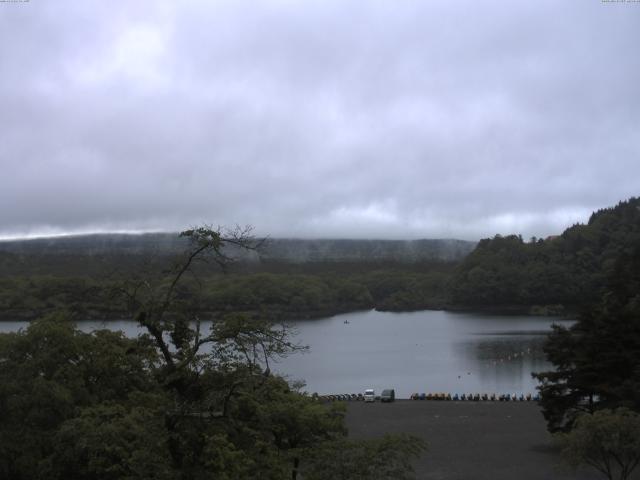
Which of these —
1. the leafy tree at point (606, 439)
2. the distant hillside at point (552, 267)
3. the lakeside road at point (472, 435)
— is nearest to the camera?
the leafy tree at point (606, 439)

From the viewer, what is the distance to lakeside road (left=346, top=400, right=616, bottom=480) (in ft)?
68.5

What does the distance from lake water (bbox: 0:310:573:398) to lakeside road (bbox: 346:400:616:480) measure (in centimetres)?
533

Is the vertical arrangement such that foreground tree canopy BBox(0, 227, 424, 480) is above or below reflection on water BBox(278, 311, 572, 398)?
above

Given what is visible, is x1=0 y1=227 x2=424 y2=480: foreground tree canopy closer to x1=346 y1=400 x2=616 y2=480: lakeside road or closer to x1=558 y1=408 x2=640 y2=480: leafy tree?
x1=558 y1=408 x2=640 y2=480: leafy tree

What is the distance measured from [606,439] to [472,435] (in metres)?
11.0

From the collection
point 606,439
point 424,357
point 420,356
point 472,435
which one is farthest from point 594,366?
point 420,356

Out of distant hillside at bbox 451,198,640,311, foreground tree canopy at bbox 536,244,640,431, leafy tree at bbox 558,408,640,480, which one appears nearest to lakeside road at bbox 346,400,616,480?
leafy tree at bbox 558,408,640,480

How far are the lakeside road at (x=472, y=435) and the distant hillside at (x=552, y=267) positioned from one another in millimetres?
90161

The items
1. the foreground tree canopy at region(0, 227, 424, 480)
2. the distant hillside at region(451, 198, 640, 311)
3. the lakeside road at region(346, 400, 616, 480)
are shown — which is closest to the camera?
the foreground tree canopy at region(0, 227, 424, 480)

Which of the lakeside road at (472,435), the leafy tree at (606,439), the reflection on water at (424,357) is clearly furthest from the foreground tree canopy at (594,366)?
the reflection on water at (424,357)

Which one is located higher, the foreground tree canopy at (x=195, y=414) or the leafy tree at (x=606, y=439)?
the foreground tree canopy at (x=195, y=414)

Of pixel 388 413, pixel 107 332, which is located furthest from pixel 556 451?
pixel 107 332

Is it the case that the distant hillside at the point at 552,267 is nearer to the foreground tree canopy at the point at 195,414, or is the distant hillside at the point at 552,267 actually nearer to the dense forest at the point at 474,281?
the dense forest at the point at 474,281

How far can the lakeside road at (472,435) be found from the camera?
20891 mm
